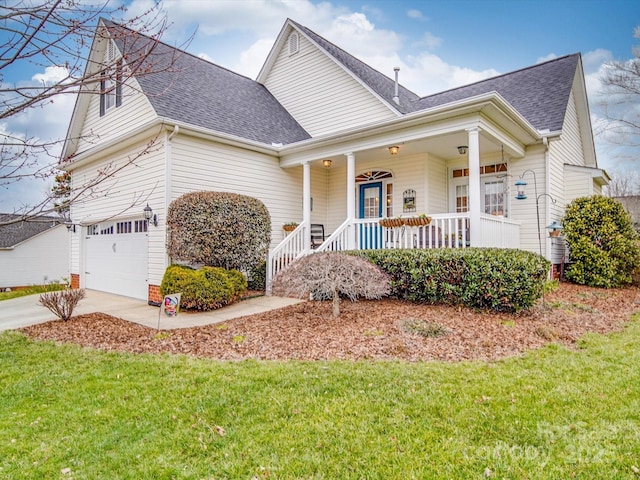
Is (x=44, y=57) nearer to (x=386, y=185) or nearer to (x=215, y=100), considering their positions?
(x=215, y=100)

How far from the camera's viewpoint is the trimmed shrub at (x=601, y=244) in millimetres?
9406

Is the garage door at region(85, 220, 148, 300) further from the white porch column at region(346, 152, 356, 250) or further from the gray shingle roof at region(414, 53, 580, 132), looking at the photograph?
the gray shingle roof at region(414, 53, 580, 132)

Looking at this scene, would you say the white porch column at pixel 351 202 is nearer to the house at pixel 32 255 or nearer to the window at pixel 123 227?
the window at pixel 123 227

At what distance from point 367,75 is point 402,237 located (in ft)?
22.1

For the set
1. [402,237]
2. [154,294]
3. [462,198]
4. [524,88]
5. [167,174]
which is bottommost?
[154,294]

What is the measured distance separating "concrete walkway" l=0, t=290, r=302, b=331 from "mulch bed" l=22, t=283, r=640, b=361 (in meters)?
0.43

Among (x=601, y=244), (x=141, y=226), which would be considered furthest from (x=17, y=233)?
(x=601, y=244)

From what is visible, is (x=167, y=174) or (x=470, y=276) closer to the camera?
(x=470, y=276)

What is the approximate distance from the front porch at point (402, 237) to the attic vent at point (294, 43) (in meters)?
6.73

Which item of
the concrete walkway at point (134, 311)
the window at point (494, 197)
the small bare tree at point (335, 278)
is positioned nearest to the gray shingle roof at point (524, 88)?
the window at point (494, 197)

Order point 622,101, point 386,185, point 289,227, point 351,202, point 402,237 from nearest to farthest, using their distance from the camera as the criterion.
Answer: point 402,237 → point 351,202 → point 289,227 → point 386,185 → point 622,101

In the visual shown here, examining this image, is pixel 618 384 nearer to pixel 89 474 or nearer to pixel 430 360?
pixel 430 360

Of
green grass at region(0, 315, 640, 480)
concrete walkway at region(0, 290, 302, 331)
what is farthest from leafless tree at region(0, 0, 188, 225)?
concrete walkway at region(0, 290, 302, 331)

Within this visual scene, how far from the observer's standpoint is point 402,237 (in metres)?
8.34
